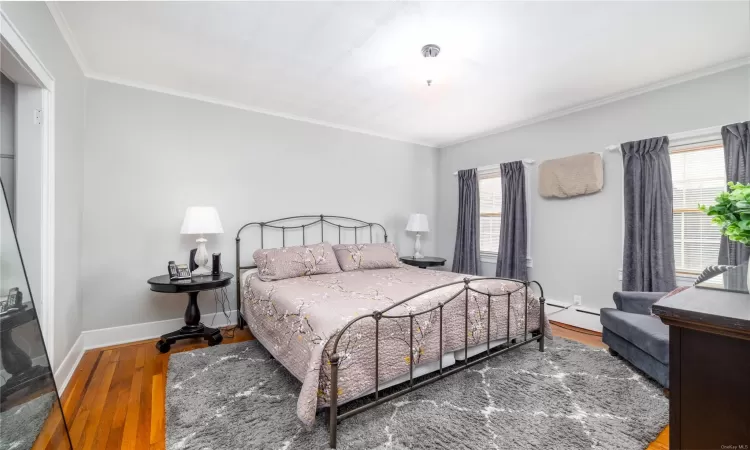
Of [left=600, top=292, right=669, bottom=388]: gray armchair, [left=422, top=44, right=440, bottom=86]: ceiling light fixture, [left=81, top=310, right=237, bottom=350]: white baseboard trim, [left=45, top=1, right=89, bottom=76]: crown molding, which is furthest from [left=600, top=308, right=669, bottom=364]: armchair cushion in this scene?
[left=45, top=1, right=89, bottom=76]: crown molding

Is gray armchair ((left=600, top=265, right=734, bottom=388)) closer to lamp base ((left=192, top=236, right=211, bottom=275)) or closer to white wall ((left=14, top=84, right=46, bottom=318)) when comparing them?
lamp base ((left=192, top=236, right=211, bottom=275))

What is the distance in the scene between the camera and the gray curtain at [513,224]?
4039 millimetres

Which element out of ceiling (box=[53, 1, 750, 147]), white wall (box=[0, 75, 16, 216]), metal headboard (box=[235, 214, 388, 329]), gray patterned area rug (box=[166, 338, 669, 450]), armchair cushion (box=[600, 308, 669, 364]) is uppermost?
ceiling (box=[53, 1, 750, 147])

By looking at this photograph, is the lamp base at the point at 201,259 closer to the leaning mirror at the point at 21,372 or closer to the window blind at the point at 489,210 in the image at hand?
the leaning mirror at the point at 21,372

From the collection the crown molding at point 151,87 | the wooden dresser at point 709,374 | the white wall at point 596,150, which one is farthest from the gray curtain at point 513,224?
the wooden dresser at point 709,374

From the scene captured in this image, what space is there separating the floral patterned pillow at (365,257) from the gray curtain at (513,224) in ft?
4.61

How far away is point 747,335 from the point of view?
0.77m

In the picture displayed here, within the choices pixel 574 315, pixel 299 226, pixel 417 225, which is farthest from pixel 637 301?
pixel 299 226

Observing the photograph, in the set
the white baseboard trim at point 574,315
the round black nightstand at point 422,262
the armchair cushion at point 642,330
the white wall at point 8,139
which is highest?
the white wall at point 8,139

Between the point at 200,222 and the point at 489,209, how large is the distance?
364cm

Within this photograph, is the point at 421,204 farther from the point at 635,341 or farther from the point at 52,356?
the point at 52,356

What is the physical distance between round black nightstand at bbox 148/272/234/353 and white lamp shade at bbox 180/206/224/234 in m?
0.43

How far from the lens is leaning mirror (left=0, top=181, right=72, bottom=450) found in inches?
54.2

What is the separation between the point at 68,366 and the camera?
2.39 meters
